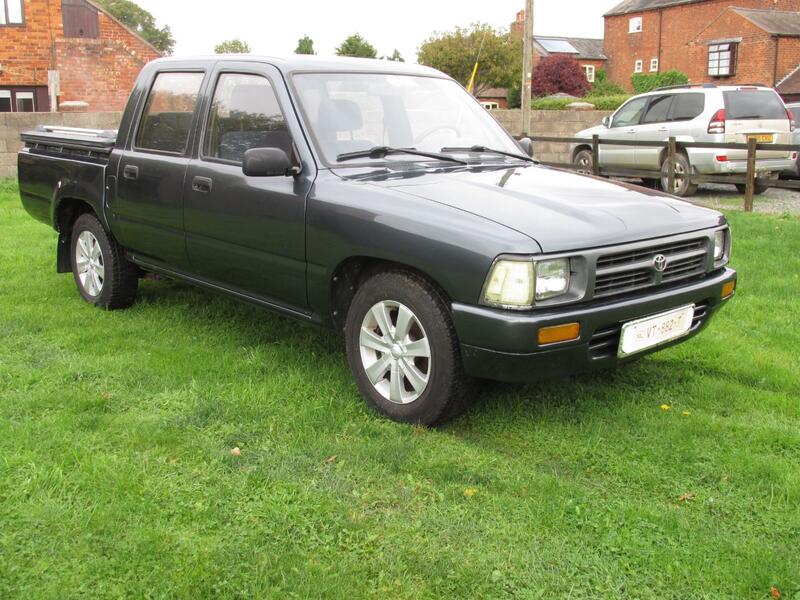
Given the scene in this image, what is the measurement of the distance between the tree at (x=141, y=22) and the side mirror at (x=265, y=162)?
9067 cm

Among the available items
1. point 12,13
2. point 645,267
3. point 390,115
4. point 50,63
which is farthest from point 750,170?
point 12,13

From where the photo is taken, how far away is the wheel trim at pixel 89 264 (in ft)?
21.1

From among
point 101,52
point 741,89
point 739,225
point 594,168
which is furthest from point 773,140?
point 101,52

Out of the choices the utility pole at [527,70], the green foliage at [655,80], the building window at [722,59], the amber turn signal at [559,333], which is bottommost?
the amber turn signal at [559,333]

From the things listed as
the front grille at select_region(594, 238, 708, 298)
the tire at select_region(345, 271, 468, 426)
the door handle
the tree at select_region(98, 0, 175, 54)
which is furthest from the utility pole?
the tree at select_region(98, 0, 175, 54)

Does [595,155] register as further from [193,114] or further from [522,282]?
[522,282]

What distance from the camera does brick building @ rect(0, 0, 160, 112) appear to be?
26.4m

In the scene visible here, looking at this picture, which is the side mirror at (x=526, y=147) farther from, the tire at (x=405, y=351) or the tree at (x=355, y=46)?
the tree at (x=355, y=46)

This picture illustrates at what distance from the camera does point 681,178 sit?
13.3 m

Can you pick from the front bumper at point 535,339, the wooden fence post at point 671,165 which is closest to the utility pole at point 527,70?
the wooden fence post at point 671,165

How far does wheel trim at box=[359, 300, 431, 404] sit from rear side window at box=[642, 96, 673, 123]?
1226 centimetres

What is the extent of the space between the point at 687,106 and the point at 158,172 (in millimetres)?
11547

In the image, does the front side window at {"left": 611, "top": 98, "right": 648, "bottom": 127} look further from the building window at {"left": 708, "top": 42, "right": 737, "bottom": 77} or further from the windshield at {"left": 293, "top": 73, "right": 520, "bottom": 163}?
the building window at {"left": 708, "top": 42, "right": 737, "bottom": 77}

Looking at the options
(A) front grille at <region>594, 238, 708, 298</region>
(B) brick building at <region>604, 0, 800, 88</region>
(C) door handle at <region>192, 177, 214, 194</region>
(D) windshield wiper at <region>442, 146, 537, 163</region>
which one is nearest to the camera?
(A) front grille at <region>594, 238, 708, 298</region>
